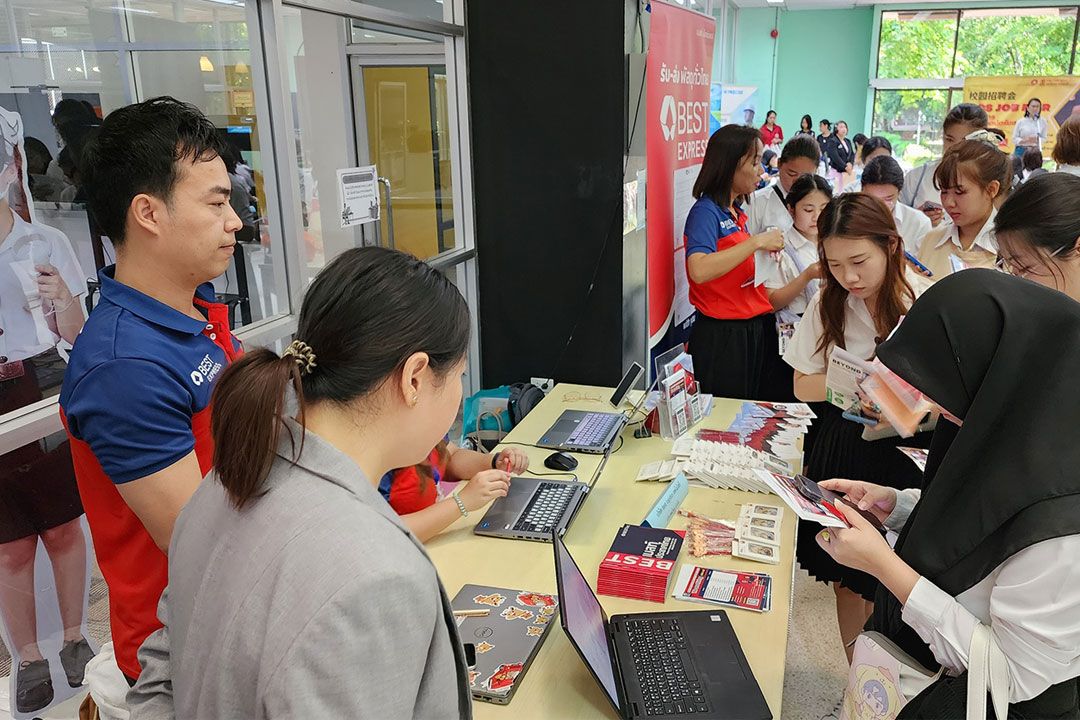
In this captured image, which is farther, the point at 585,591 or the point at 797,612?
the point at 797,612

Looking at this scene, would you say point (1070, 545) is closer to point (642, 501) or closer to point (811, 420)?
point (642, 501)

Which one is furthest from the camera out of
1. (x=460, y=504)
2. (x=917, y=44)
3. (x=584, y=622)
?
(x=917, y=44)

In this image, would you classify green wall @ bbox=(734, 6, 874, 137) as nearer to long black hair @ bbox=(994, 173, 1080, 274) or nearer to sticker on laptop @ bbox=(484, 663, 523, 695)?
long black hair @ bbox=(994, 173, 1080, 274)

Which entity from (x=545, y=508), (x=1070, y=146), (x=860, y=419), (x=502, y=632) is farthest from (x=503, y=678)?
(x=1070, y=146)

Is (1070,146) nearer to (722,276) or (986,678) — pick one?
(722,276)

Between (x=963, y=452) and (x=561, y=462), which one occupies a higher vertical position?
(x=963, y=452)

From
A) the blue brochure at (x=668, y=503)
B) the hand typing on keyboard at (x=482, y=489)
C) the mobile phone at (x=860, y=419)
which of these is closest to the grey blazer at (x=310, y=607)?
the hand typing on keyboard at (x=482, y=489)

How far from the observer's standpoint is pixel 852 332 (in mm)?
2367

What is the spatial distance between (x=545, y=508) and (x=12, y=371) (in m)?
1.27

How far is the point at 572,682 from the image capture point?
140 cm

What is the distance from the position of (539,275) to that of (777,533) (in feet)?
6.16

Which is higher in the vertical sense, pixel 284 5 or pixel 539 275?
pixel 284 5

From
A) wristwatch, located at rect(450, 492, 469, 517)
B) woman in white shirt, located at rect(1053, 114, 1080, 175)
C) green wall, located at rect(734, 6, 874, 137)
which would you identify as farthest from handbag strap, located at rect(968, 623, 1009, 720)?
green wall, located at rect(734, 6, 874, 137)

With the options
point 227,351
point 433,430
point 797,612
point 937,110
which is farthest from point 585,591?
point 937,110
